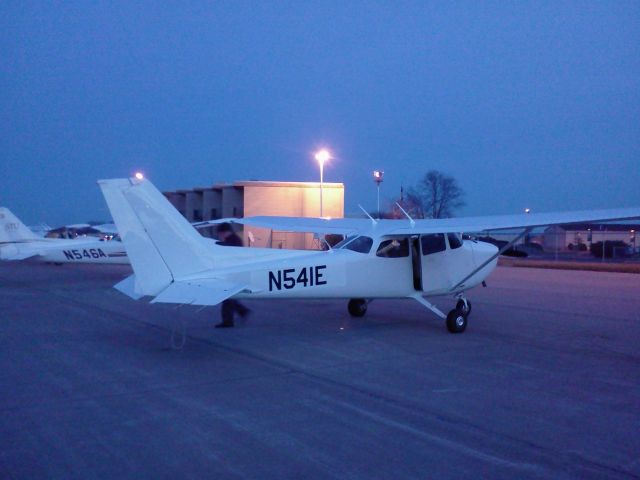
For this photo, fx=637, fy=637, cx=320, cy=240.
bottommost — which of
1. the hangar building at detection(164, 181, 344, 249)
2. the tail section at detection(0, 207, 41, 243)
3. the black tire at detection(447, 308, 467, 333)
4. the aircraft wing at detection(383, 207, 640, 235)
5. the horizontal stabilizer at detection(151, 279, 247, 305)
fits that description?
the black tire at detection(447, 308, 467, 333)

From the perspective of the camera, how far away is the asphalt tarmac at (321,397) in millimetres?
5340

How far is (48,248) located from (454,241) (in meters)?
18.5

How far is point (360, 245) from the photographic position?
11852 millimetres

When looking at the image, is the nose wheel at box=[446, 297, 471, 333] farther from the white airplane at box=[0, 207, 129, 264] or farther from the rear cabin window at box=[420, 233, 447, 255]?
the white airplane at box=[0, 207, 129, 264]

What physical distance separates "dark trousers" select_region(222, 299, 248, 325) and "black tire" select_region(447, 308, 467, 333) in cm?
383

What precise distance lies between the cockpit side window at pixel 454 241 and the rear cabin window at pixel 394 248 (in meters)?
0.96

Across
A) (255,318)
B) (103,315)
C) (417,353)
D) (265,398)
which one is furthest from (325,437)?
(103,315)

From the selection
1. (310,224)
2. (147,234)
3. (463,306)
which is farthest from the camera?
(310,224)

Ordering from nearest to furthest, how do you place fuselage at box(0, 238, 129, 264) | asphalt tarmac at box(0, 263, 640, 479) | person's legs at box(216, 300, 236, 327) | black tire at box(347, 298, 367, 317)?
1. asphalt tarmac at box(0, 263, 640, 479)
2. person's legs at box(216, 300, 236, 327)
3. black tire at box(347, 298, 367, 317)
4. fuselage at box(0, 238, 129, 264)

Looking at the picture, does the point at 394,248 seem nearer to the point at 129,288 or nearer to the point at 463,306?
the point at 463,306

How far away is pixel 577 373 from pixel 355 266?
423 centimetres

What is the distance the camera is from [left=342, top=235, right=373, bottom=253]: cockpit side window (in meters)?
11.8

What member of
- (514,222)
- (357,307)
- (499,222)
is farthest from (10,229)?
(514,222)

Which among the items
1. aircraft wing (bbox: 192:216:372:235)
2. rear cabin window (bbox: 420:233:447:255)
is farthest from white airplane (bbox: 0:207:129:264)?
rear cabin window (bbox: 420:233:447:255)
